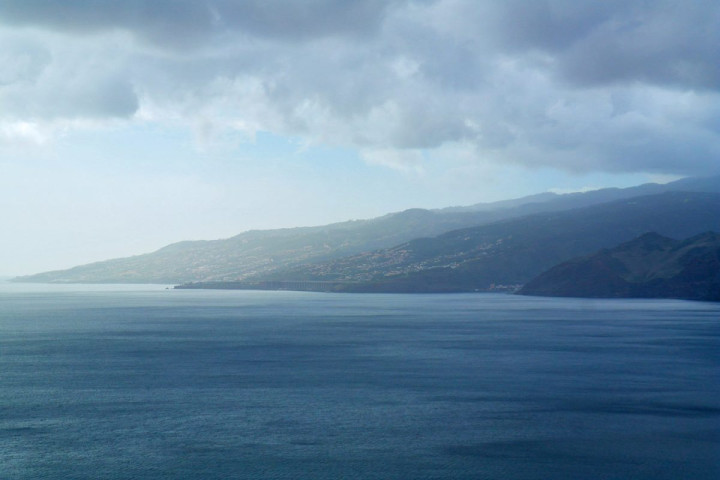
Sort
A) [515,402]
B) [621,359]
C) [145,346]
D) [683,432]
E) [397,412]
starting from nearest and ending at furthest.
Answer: [683,432]
[397,412]
[515,402]
[621,359]
[145,346]

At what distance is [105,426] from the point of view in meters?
44.0

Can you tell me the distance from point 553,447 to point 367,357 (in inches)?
1562

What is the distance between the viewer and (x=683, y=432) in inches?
1700

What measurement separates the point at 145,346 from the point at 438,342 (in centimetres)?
3709

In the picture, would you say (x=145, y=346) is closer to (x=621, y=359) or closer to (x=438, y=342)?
(x=438, y=342)

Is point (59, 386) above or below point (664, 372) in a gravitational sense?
above

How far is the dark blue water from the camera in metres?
36.3

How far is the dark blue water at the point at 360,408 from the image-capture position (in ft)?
119

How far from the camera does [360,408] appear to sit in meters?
49.6

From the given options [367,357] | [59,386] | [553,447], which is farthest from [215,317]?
[553,447]

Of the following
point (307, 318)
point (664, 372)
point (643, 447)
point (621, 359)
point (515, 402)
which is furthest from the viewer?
point (307, 318)

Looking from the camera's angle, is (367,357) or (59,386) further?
(367,357)

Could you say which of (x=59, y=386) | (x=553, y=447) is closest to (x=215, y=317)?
(x=59, y=386)

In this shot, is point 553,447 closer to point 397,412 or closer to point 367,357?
point 397,412
